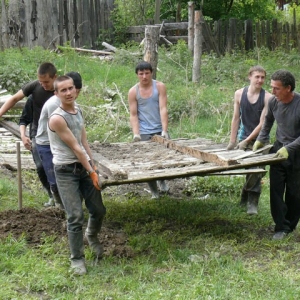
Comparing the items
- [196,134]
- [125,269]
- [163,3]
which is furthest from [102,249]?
[163,3]

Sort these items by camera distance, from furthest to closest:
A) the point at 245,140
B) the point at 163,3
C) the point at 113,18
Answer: the point at 163,3, the point at 113,18, the point at 245,140

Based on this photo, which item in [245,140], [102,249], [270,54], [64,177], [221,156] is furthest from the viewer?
[270,54]

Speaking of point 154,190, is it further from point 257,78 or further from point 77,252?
point 77,252

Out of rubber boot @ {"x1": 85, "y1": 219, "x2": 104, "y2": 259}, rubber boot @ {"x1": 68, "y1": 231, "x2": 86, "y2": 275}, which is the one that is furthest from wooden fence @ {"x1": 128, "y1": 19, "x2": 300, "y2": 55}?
rubber boot @ {"x1": 68, "y1": 231, "x2": 86, "y2": 275}

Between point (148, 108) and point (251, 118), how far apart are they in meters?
1.35

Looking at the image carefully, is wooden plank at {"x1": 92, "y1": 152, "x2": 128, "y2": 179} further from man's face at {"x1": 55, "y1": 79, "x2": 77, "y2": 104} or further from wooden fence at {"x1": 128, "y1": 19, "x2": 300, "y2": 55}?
wooden fence at {"x1": 128, "y1": 19, "x2": 300, "y2": 55}

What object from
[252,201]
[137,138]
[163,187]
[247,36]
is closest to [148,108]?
[137,138]

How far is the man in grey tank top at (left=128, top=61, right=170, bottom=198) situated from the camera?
810 cm

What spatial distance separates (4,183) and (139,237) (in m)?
2.36

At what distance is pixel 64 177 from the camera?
5.71 meters

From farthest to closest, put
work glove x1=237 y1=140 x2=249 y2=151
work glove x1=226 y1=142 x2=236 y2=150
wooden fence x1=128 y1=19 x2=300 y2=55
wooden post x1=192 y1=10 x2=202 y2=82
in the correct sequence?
wooden fence x1=128 y1=19 x2=300 y2=55 < wooden post x1=192 y1=10 x2=202 y2=82 < work glove x1=237 y1=140 x2=249 y2=151 < work glove x1=226 y1=142 x2=236 y2=150

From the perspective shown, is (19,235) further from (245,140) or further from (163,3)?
(163,3)

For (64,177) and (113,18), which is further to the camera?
(113,18)

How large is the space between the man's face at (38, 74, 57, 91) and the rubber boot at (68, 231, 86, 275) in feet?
6.66
